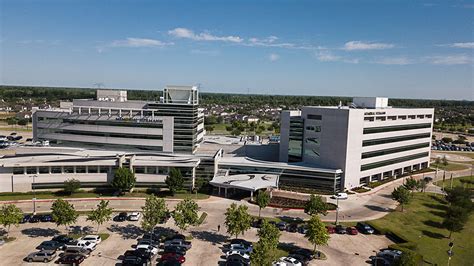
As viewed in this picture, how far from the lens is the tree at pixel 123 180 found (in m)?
72.8

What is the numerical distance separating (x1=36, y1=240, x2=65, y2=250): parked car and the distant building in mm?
41234

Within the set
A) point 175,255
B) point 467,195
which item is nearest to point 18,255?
point 175,255

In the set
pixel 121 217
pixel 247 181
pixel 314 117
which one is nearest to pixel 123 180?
pixel 121 217

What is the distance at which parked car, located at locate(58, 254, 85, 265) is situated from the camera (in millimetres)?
45281

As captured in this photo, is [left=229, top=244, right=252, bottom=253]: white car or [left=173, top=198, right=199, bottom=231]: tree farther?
[left=173, top=198, right=199, bottom=231]: tree

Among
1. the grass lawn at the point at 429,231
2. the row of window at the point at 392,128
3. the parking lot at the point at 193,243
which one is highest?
the row of window at the point at 392,128

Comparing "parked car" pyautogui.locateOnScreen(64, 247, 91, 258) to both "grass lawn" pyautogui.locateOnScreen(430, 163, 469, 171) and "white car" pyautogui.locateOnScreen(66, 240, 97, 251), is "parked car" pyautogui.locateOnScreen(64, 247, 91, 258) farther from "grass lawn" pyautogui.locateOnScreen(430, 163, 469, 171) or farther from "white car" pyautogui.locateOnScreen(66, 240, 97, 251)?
"grass lawn" pyautogui.locateOnScreen(430, 163, 469, 171)

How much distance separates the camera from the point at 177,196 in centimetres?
7638

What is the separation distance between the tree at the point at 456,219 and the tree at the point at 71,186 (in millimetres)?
66709

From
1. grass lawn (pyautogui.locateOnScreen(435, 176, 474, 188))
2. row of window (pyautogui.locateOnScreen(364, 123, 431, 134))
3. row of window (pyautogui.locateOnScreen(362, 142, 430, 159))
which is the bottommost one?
grass lawn (pyautogui.locateOnScreen(435, 176, 474, 188))

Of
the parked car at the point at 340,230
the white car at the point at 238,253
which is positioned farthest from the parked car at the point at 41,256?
the parked car at the point at 340,230

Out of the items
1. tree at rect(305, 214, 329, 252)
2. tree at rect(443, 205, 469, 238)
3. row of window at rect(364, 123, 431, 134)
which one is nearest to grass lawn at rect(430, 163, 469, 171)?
row of window at rect(364, 123, 431, 134)

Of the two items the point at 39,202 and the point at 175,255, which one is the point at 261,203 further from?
the point at 39,202

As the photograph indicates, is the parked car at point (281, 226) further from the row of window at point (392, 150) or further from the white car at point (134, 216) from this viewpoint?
the row of window at point (392, 150)
